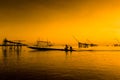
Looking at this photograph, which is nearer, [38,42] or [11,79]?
[11,79]

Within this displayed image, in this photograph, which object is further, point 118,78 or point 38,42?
point 38,42

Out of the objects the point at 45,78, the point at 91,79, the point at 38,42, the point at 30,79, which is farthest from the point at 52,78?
the point at 38,42

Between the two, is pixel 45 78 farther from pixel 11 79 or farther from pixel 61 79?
pixel 11 79

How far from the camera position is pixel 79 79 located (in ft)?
86.4

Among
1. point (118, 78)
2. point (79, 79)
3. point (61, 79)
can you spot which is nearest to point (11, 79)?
point (61, 79)

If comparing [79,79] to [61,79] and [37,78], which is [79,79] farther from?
[37,78]

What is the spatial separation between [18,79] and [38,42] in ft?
543

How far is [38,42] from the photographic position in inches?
7510

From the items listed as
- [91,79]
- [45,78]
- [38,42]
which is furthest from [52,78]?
[38,42]

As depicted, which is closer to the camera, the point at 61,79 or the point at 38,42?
the point at 61,79

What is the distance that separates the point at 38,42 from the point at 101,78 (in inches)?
6501

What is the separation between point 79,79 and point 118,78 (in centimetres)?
410

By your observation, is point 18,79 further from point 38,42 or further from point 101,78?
point 38,42

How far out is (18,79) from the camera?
25.8 metres
